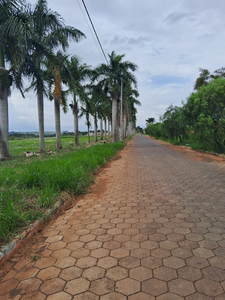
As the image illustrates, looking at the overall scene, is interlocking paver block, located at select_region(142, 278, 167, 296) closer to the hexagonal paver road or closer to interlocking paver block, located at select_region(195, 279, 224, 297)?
the hexagonal paver road

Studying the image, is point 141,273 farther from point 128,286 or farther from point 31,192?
point 31,192

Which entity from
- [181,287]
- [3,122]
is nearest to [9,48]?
[3,122]

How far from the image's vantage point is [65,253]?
8.07 feet

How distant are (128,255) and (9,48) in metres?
11.2

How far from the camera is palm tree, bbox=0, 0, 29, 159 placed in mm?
8705

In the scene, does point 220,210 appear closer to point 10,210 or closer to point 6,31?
point 10,210

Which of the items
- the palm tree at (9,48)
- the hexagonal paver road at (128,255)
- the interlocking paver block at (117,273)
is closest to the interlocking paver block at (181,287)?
the hexagonal paver road at (128,255)

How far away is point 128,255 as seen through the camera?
238 cm

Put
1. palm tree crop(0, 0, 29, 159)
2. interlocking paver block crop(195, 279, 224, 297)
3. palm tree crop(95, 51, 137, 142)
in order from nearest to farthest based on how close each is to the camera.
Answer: interlocking paver block crop(195, 279, 224, 297)
palm tree crop(0, 0, 29, 159)
palm tree crop(95, 51, 137, 142)

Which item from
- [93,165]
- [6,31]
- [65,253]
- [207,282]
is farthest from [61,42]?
[207,282]

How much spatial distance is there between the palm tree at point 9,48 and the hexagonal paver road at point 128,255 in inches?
316

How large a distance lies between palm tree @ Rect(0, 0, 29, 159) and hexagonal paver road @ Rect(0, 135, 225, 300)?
26.4 ft

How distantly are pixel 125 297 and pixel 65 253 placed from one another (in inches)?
37.7

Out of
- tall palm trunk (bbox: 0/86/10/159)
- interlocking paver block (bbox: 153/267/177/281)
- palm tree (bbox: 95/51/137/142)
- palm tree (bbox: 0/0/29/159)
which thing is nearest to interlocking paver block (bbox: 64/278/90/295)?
interlocking paver block (bbox: 153/267/177/281)
